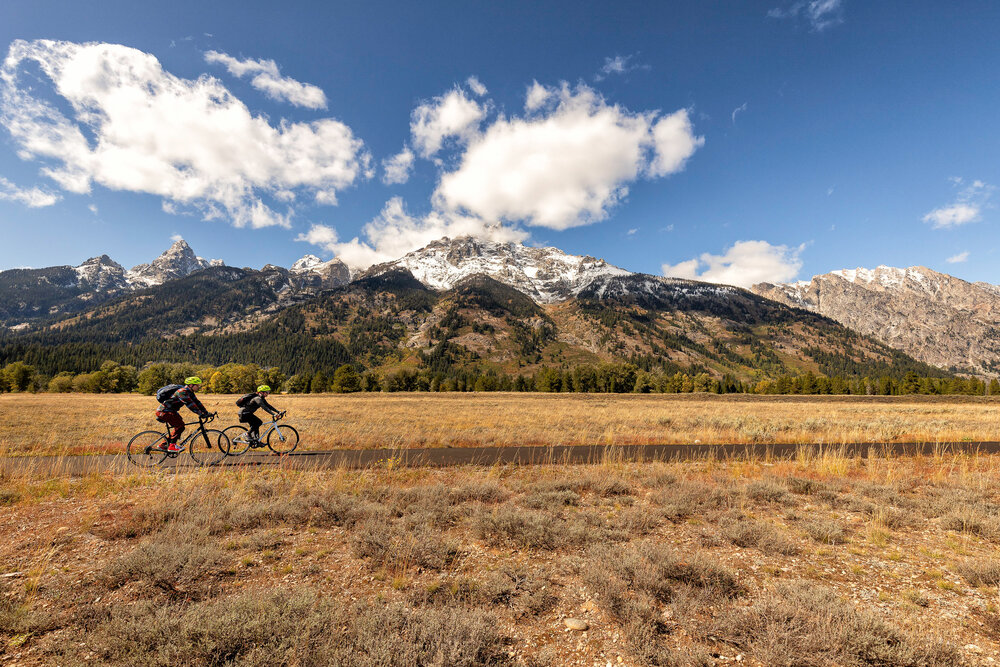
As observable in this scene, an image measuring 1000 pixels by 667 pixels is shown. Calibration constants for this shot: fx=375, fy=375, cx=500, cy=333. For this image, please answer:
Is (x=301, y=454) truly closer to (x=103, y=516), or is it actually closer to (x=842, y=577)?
(x=103, y=516)

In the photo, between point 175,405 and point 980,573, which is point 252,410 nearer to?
point 175,405

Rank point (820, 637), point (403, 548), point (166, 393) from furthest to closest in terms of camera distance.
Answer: point (166, 393), point (403, 548), point (820, 637)

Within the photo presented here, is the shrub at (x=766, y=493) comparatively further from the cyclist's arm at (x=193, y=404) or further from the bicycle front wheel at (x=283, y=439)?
the cyclist's arm at (x=193, y=404)

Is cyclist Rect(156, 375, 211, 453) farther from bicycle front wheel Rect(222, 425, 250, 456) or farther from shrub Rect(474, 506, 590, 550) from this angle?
shrub Rect(474, 506, 590, 550)

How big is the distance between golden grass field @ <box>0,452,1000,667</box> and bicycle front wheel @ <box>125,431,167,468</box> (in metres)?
2.75

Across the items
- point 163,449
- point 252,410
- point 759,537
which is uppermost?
point 252,410

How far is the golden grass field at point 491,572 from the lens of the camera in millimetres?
4586

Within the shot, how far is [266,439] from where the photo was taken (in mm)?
16328

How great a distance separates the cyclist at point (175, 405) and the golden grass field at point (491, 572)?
2.94 m

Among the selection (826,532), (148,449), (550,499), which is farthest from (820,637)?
(148,449)

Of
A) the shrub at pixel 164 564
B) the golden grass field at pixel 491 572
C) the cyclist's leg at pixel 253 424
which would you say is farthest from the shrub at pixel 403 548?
the cyclist's leg at pixel 253 424

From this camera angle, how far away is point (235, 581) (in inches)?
247

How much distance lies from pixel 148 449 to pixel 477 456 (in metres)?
12.7

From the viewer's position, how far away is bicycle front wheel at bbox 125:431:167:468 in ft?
47.0
